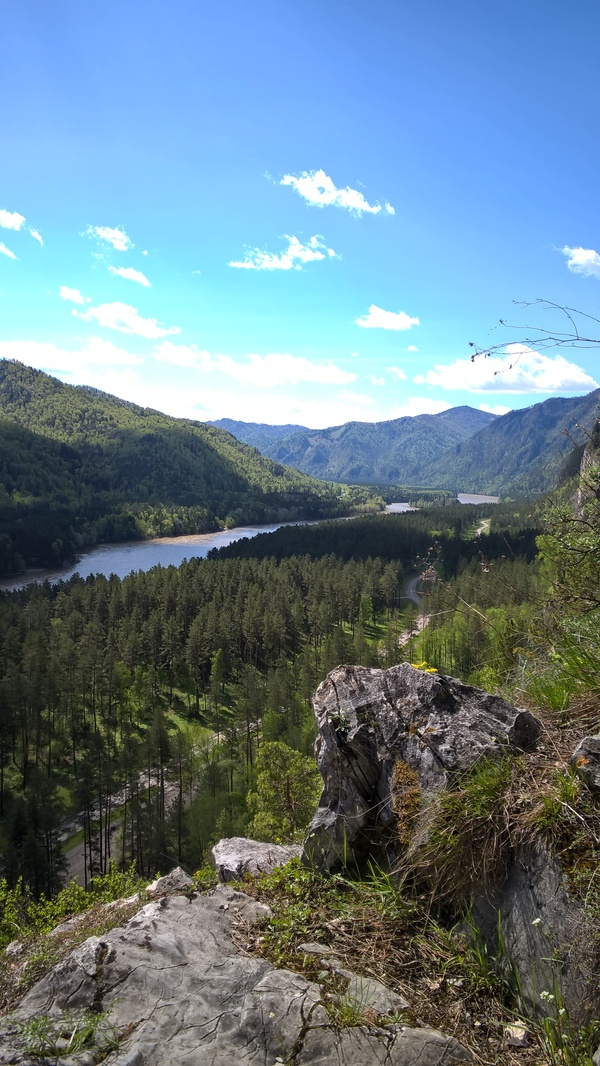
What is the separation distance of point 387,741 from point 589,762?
7.33 ft

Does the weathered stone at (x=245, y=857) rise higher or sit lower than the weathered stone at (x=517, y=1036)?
lower

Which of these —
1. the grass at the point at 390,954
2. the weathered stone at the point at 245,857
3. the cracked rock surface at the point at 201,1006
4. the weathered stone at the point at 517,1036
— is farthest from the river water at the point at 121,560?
the weathered stone at the point at 517,1036

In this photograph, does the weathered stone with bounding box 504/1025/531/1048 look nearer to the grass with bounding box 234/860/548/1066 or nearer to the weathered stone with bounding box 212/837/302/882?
the grass with bounding box 234/860/548/1066

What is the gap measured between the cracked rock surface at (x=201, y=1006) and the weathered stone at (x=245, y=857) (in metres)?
3.00

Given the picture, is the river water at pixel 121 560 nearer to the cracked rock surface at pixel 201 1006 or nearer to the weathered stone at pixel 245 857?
the weathered stone at pixel 245 857

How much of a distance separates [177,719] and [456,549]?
8751 centimetres

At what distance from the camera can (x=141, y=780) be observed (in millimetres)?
59125

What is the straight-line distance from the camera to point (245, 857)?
840 centimetres

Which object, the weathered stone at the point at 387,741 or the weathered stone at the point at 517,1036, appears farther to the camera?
the weathered stone at the point at 387,741

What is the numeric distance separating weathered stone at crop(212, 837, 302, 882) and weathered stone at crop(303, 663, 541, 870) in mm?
2257

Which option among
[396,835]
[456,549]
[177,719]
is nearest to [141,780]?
[177,719]

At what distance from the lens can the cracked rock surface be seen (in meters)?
3.33

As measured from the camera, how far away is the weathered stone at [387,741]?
5043 mm

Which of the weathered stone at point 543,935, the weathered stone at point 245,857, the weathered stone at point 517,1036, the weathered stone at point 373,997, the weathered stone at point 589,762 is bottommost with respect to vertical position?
the weathered stone at point 245,857
